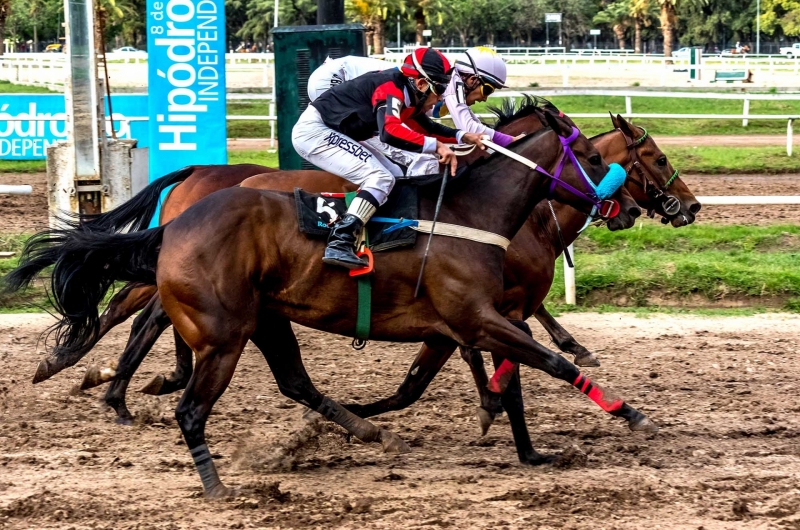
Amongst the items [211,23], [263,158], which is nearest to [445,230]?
[211,23]

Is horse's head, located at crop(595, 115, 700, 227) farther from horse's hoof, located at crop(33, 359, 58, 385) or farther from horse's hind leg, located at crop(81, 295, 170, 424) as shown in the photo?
horse's hoof, located at crop(33, 359, 58, 385)

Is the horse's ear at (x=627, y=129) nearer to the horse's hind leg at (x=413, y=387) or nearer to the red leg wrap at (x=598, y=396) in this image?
the horse's hind leg at (x=413, y=387)

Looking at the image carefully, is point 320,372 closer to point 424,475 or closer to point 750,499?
point 424,475

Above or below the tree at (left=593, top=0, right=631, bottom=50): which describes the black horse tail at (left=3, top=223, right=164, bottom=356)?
below

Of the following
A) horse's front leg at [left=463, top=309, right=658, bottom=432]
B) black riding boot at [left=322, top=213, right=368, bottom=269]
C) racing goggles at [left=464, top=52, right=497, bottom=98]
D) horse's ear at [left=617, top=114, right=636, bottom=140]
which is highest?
racing goggles at [left=464, top=52, right=497, bottom=98]

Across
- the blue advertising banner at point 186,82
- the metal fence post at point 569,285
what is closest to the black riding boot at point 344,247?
the metal fence post at point 569,285

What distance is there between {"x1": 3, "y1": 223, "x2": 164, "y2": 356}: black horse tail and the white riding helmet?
7.79ft

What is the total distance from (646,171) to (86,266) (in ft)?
13.0

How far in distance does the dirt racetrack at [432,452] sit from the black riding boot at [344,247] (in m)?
1.10

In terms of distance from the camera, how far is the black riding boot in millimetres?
5133

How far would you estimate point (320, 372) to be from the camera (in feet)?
24.5

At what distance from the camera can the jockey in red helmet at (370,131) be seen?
5230mm

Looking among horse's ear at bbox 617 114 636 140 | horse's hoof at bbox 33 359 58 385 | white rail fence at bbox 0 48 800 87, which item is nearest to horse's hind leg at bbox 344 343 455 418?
horse's hoof at bbox 33 359 58 385

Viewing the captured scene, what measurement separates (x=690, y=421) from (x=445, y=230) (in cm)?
210
